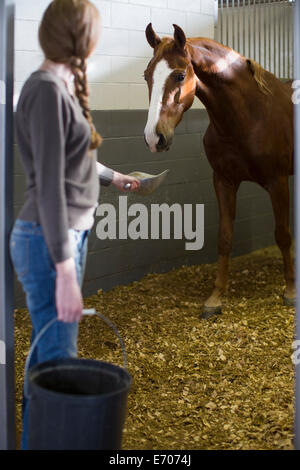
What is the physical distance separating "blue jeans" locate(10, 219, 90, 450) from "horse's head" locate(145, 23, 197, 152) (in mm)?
1106

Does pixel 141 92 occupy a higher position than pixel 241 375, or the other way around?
pixel 141 92

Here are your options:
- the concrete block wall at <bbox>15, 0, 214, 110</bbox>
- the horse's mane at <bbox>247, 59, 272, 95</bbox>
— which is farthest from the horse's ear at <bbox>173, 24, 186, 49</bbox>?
the concrete block wall at <bbox>15, 0, 214, 110</bbox>

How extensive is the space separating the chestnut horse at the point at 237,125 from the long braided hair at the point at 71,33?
1.31 m

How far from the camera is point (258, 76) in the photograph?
3.75m

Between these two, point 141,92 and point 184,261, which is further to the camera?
point 184,261

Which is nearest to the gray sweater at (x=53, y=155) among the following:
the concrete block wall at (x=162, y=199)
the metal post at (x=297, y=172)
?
the metal post at (x=297, y=172)

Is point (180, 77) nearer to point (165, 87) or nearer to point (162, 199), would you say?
point (165, 87)

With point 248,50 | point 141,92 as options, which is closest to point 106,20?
point 141,92

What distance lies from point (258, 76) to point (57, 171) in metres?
2.28

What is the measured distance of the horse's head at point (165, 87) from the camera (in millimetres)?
2973

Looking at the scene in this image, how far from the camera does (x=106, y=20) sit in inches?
157
